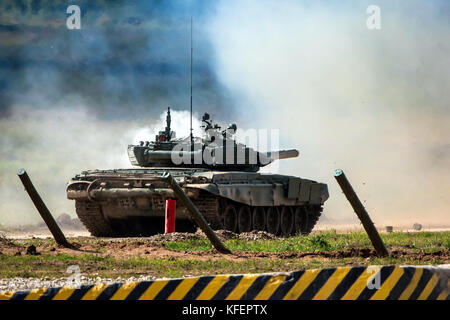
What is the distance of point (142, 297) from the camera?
5.73 meters

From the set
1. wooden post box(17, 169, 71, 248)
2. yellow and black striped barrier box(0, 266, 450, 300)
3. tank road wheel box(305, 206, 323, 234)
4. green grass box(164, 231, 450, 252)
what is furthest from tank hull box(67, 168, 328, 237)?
yellow and black striped barrier box(0, 266, 450, 300)

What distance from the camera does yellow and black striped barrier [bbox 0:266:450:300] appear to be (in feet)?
18.9

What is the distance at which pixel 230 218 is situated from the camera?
69.5 feet

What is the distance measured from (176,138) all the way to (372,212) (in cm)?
1309

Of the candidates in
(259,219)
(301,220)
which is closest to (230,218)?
(259,219)

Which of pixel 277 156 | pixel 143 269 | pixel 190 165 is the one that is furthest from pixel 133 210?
pixel 143 269

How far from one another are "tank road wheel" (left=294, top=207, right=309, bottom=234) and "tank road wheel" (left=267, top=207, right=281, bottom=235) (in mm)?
1124

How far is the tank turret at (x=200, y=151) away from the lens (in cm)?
2212

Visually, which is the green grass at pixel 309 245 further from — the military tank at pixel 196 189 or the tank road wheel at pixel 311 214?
the tank road wheel at pixel 311 214

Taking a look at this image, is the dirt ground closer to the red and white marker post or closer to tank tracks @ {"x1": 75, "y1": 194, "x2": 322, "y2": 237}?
the red and white marker post

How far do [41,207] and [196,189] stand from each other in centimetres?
569

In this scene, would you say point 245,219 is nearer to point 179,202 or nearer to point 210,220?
point 210,220
